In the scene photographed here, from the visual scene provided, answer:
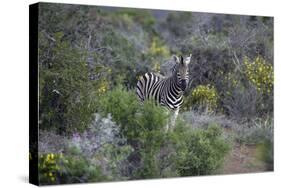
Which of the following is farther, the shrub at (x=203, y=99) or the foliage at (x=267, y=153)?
the foliage at (x=267, y=153)

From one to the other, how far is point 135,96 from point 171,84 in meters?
0.91

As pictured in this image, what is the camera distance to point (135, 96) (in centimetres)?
1215

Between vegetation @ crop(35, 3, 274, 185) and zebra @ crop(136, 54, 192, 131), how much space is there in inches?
5.0

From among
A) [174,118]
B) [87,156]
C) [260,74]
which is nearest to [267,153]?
[260,74]

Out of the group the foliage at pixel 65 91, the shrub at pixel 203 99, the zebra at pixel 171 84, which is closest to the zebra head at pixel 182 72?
the zebra at pixel 171 84

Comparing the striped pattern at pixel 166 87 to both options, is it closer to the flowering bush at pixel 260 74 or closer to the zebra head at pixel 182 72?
the zebra head at pixel 182 72

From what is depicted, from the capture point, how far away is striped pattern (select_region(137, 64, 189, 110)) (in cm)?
1244

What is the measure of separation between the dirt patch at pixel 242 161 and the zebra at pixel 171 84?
1452mm

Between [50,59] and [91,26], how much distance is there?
3.56 feet

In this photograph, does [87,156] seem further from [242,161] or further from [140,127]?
[242,161]

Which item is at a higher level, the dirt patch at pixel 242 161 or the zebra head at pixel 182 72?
the zebra head at pixel 182 72

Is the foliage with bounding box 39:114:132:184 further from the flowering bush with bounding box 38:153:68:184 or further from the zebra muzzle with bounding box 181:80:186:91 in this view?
the zebra muzzle with bounding box 181:80:186:91

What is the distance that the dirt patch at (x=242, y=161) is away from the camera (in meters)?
12.8

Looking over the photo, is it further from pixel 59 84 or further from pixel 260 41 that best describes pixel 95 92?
pixel 260 41
